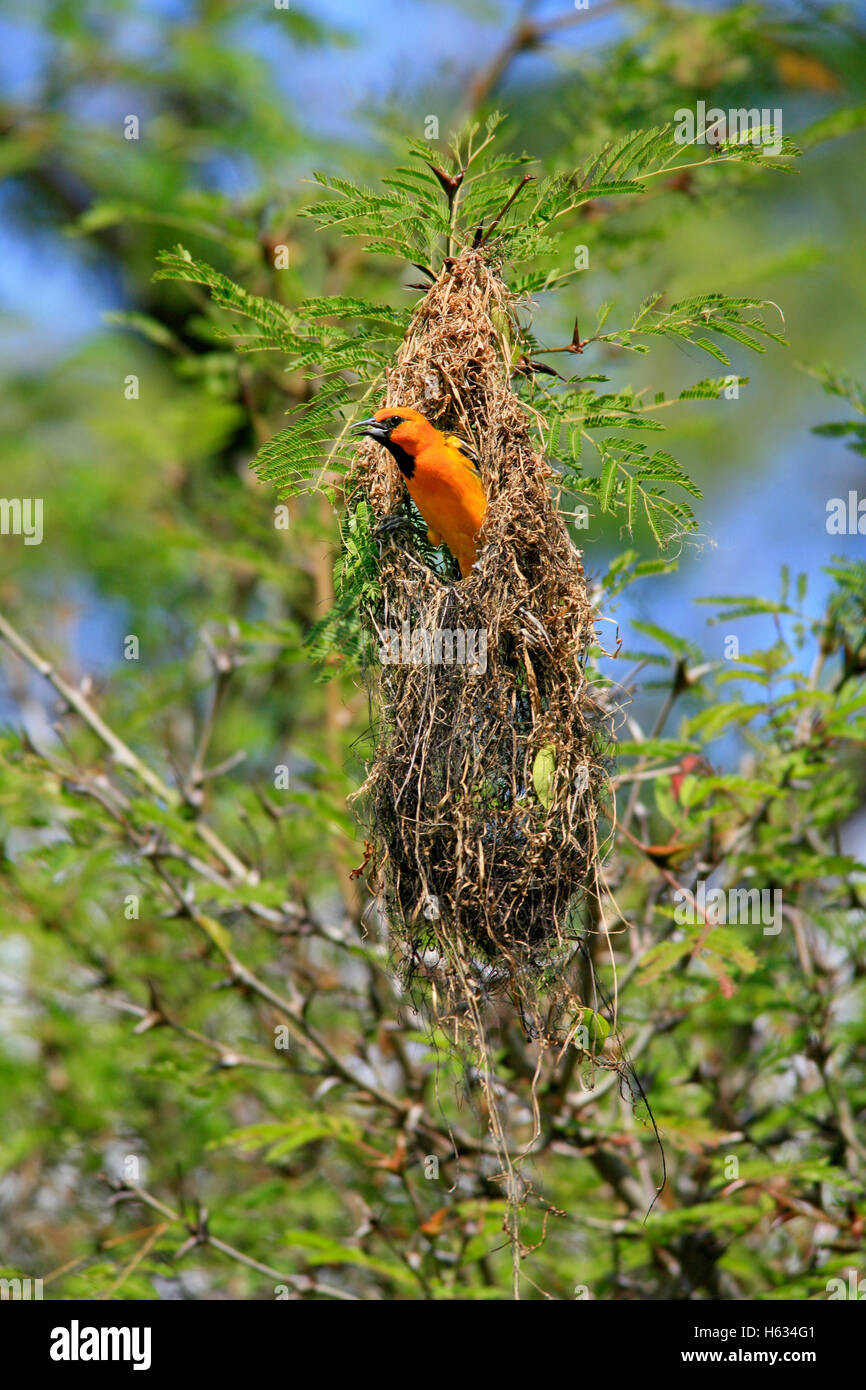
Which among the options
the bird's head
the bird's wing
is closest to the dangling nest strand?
the bird's wing

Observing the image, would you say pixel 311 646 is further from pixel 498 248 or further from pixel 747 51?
pixel 747 51

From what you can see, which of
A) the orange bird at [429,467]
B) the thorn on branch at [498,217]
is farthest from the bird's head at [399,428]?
the thorn on branch at [498,217]

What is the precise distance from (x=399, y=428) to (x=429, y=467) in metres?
0.12

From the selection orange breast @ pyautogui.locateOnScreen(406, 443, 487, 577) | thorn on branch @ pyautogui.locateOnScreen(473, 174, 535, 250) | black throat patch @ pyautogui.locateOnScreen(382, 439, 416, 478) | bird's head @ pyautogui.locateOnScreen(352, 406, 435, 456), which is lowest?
orange breast @ pyautogui.locateOnScreen(406, 443, 487, 577)

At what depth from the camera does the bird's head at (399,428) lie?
312 centimetres

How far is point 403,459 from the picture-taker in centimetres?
314

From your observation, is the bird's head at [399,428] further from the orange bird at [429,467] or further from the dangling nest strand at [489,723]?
the dangling nest strand at [489,723]

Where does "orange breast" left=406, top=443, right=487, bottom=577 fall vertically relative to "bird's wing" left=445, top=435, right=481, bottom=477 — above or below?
below

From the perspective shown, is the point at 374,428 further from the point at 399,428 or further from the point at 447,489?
the point at 447,489

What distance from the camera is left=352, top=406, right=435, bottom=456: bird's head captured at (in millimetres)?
3117

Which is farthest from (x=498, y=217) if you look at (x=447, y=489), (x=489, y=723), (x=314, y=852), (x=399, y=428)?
(x=314, y=852)

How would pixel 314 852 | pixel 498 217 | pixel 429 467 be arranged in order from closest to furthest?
1. pixel 498 217
2. pixel 429 467
3. pixel 314 852

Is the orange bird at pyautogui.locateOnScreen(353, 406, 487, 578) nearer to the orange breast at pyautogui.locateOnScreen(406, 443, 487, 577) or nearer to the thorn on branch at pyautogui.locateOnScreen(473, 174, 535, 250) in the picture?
the orange breast at pyautogui.locateOnScreen(406, 443, 487, 577)

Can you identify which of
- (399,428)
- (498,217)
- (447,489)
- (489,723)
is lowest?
(489,723)
